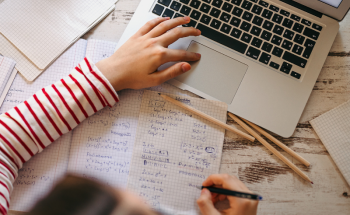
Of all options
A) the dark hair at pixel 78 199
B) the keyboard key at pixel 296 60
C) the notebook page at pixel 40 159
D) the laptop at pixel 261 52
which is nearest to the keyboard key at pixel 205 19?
the laptop at pixel 261 52

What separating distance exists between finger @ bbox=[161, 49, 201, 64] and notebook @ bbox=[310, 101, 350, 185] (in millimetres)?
354

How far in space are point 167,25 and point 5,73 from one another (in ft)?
1.42

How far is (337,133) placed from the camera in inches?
25.1

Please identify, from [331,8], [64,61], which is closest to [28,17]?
[64,61]

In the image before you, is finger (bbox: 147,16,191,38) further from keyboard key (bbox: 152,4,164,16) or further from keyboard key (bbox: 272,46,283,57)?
keyboard key (bbox: 272,46,283,57)

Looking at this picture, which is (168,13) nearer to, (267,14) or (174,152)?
(267,14)

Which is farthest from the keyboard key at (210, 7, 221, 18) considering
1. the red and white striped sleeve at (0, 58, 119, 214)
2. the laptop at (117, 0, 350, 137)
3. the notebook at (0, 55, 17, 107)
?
the notebook at (0, 55, 17, 107)

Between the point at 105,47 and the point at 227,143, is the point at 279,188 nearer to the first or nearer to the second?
the point at 227,143

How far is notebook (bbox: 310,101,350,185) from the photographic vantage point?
2.05 feet

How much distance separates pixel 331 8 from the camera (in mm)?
626

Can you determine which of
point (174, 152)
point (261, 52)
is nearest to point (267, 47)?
point (261, 52)

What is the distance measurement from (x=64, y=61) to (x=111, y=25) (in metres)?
0.16

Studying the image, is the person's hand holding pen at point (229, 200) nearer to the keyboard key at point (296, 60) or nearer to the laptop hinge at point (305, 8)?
the keyboard key at point (296, 60)

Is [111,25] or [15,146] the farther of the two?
[111,25]
